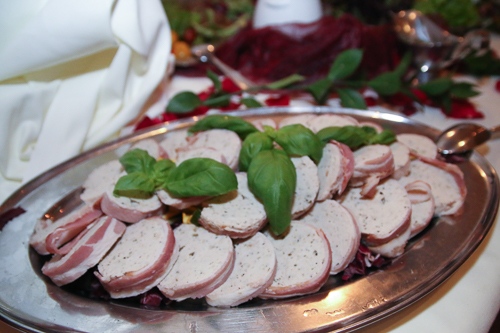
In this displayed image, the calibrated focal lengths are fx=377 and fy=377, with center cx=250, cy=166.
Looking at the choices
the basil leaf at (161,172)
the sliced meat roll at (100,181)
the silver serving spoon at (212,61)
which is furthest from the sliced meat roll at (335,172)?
the silver serving spoon at (212,61)

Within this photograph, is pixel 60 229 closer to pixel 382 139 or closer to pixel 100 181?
pixel 100 181

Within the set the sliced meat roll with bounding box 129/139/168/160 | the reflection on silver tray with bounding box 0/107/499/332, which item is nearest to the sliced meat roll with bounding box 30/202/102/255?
the reflection on silver tray with bounding box 0/107/499/332

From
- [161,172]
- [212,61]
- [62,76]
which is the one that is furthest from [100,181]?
[212,61]

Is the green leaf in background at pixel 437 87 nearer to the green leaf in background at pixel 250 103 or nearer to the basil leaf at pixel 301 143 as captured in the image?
the green leaf in background at pixel 250 103

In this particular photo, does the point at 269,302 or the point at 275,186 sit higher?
the point at 275,186

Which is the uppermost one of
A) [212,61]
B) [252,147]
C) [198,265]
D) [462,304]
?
[252,147]

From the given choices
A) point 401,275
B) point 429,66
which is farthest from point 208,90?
point 401,275
